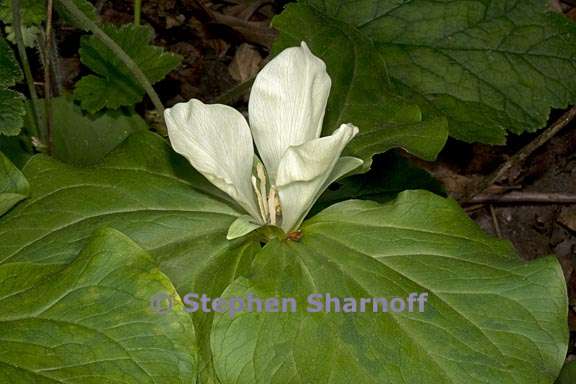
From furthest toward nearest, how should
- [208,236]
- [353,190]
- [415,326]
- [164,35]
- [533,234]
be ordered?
[164,35]
[533,234]
[353,190]
[208,236]
[415,326]

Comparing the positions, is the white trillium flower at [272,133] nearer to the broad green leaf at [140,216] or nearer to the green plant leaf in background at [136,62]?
the broad green leaf at [140,216]

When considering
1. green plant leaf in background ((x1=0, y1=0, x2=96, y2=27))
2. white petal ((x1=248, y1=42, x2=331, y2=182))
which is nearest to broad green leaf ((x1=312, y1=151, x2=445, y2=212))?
white petal ((x1=248, y1=42, x2=331, y2=182))

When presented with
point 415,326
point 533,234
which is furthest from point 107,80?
point 533,234

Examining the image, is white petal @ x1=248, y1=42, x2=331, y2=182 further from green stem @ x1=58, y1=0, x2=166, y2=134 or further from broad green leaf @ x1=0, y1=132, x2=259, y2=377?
green stem @ x1=58, y1=0, x2=166, y2=134

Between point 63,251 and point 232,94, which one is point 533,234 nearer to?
point 232,94

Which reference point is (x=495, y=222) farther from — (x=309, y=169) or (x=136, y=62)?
(x=309, y=169)
